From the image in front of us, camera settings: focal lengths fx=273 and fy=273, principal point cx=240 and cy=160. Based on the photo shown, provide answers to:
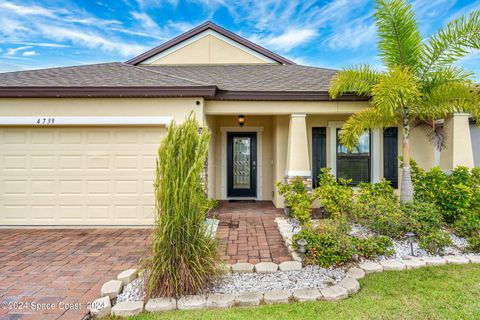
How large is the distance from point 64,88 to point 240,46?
639 cm

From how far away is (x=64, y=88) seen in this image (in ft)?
20.8

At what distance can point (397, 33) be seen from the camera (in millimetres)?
5547

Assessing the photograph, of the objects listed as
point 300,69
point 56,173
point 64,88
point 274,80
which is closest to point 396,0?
point 274,80

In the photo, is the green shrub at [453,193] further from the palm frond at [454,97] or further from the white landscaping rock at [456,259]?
the palm frond at [454,97]

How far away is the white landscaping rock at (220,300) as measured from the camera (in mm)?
3048

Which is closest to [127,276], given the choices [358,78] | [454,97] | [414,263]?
[414,263]

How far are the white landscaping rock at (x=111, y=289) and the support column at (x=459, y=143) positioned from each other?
7.92 metres

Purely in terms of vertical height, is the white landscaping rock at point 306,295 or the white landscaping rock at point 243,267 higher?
the white landscaping rock at point 243,267

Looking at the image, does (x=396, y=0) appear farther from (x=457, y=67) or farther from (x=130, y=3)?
(x=130, y=3)

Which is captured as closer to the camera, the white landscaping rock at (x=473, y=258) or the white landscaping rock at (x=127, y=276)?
the white landscaping rock at (x=127, y=276)

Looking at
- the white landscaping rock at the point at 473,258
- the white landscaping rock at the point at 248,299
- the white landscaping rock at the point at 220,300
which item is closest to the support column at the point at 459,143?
the white landscaping rock at the point at 473,258

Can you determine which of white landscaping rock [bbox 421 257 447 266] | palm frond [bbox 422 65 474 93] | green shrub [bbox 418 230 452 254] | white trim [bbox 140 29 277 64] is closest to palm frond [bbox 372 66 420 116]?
palm frond [bbox 422 65 474 93]

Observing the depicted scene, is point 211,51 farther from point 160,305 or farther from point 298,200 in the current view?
point 160,305

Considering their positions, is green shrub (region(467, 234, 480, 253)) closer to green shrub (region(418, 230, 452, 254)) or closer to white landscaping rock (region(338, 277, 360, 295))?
green shrub (region(418, 230, 452, 254))
